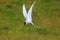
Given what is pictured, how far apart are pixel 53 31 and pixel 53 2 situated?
3628 mm

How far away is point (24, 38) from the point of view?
8211 millimetres

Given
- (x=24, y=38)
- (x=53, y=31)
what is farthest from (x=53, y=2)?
(x=24, y=38)

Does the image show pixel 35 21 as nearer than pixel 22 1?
Yes

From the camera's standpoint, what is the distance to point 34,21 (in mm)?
9984

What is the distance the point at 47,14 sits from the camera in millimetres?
10992

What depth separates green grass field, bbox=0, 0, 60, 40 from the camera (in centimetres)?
850

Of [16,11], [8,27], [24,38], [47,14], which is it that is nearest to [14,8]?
[16,11]

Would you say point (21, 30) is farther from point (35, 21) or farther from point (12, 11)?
point (12, 11)

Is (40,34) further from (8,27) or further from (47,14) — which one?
(47,14)

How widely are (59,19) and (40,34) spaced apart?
1.98 meters

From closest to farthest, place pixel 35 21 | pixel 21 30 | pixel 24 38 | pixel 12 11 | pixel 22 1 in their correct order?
pixel 24 38 → pixel 21 30 → pixel 35 21 → pixel 12 11 → pixel 22 1

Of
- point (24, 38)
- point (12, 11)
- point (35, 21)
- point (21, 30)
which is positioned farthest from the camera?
point (12, 11)

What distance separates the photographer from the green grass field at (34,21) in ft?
27.9

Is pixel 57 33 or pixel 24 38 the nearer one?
pixel 24 38
